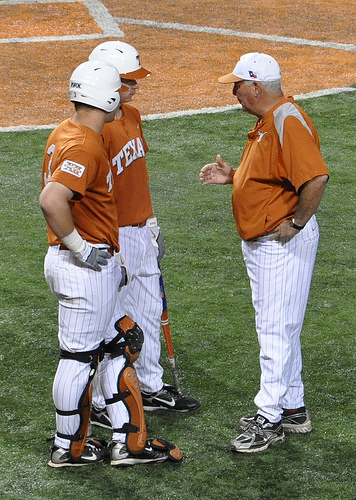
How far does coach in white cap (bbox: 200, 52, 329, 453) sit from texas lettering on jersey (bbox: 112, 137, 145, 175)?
536mm

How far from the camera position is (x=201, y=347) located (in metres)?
5.51

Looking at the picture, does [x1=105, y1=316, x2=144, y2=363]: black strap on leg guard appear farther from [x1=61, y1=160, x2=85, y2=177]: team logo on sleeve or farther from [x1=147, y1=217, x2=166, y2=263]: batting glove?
[x1=61, y1=160, x2=85, y2=177]: team logo on sleeve

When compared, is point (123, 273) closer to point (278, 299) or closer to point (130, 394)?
point (130, 394)

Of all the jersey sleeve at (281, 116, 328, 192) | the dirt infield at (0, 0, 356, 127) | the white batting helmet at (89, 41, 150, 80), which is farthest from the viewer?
the dirt infield at (0, 0, 356, 127)

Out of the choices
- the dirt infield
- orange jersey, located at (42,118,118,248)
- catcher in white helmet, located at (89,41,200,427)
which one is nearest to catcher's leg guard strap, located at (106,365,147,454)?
catcher in white helmet, located at (89,41,200,427)

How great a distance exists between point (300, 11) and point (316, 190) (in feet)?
37.0

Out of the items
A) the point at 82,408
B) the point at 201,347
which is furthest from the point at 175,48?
the point at 82,408

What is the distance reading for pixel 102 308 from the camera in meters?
3.98

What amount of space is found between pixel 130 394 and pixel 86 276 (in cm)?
62

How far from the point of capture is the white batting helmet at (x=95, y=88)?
3840 millimetres

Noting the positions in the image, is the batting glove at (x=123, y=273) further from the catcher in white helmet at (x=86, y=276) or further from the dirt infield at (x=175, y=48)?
the dirt infield at (x=175, y=48)

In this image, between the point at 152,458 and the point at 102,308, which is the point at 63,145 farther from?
the point at 152,458

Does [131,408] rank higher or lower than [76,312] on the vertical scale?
lower

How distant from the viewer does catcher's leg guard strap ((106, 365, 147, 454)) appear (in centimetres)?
414
